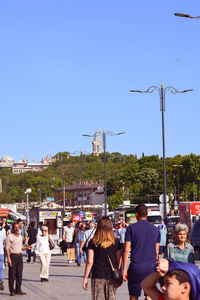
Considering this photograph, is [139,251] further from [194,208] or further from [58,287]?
[194,208]

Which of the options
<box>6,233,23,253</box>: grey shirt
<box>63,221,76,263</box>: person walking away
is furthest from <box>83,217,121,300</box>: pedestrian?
<box>63,221,76,263</box>: person walking away

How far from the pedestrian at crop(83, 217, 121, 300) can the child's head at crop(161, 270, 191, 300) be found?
492cm

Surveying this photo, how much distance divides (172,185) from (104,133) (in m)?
46.5

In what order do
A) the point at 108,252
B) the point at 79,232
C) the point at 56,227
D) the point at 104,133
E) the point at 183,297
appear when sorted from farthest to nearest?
the point at 56,227 < the point at 104,133 < the point at 79,232 < the point at 108,252 < the point at 183,297

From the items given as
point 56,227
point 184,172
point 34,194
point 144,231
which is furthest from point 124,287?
point 34,194

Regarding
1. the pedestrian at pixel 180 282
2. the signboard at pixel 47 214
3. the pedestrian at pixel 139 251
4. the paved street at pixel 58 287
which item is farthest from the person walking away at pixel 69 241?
the signboard at pixel 47 214

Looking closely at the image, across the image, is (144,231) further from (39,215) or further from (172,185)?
(172,185)

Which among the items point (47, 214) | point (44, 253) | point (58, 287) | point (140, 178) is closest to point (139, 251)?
point (58, 287)

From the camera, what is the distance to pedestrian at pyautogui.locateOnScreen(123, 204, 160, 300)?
369 inches

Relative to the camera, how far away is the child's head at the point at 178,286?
4.43 metres

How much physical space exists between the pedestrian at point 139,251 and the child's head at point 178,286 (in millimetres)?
4922

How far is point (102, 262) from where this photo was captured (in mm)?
9555

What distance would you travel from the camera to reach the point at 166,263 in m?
4.65

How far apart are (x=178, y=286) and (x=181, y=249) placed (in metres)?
5.21
